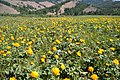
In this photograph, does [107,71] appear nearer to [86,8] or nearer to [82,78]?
[82,78]

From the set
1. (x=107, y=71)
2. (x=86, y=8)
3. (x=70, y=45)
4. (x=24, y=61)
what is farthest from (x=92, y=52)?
(x=86, y=8)

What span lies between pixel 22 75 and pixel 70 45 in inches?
121

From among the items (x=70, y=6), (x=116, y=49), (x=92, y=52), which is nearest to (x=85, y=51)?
(x=92, y=52)

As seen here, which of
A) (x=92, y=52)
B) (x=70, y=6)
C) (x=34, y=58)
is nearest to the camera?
(x=34, y=58)

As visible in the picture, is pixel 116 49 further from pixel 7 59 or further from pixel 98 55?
pixel 7 59

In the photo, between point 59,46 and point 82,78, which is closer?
point 82,78

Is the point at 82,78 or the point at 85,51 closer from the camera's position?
the point at 82,78

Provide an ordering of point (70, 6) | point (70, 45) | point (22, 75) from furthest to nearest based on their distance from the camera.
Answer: point (70, 6) < point (70, 45) < point (22, 75)

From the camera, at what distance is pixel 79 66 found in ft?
19.3

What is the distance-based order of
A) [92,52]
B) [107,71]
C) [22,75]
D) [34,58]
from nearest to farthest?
[22,75]
[107,71]
[34,58]
[92,52]

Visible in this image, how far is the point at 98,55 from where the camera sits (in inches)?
261

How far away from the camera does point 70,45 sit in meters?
7.79

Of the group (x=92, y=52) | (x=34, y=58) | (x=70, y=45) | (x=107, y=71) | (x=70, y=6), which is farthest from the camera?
(x=70, y=6)

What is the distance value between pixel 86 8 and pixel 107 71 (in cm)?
14109
